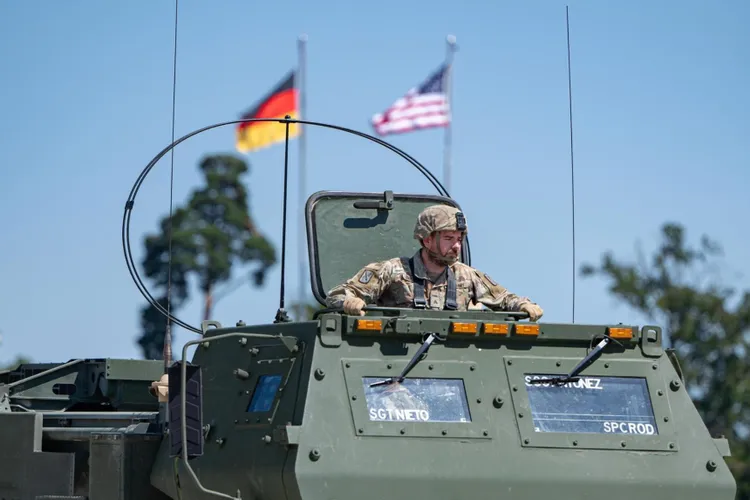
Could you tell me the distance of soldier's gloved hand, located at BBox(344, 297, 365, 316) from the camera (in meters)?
9.79

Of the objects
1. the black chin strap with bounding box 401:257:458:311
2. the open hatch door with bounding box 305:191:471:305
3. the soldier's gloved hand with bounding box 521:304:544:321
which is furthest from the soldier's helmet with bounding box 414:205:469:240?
the open hatch door with bounding box 305:191:471:305

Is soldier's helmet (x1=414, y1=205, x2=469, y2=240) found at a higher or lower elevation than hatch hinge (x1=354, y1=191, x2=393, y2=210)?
lower

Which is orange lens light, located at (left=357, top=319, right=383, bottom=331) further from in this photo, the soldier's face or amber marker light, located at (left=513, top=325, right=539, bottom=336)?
the soldier's face

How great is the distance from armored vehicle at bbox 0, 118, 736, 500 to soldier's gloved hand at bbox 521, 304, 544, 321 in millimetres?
182

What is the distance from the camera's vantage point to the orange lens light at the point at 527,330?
9.89 metres

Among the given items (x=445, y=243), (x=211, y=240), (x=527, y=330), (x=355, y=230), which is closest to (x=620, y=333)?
(x=527, y=330)

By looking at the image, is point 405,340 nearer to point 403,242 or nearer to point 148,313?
point 403,242

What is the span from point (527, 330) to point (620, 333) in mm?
623

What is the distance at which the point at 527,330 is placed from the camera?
9.90 m

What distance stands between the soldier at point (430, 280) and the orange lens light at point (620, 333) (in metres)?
0.63

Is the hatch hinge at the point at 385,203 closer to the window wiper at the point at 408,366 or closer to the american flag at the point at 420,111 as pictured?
the window wiper at the point at 408,366

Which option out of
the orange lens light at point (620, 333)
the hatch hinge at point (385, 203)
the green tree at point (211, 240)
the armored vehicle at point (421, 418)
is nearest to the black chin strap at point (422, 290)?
the armored vehicle at point (421, 418)

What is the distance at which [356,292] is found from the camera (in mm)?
10711

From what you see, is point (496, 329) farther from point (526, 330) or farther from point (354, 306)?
point (354, 306)
